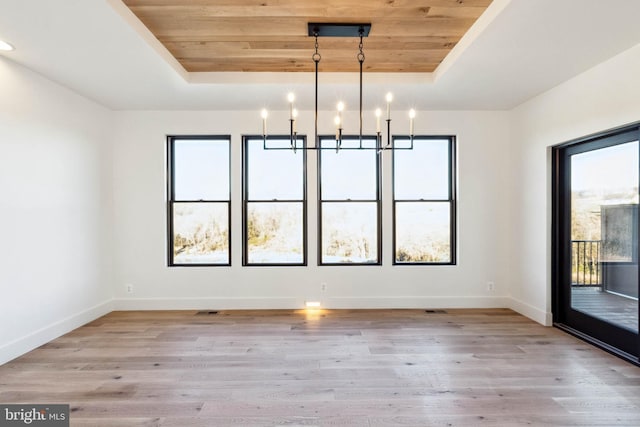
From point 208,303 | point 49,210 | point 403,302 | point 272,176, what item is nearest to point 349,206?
point 272,176

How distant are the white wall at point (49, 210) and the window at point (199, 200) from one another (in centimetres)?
81

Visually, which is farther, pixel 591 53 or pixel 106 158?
pixel 106 158

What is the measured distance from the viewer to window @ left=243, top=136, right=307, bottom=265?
4.66m

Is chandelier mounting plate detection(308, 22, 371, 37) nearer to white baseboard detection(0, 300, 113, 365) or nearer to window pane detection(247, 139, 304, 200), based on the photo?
window pane detection(247, 139, 304, 200)

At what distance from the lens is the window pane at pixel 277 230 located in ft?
15.3

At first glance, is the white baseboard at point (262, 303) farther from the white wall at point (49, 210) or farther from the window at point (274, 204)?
the window at point (274, 204)

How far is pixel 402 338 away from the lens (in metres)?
3.53

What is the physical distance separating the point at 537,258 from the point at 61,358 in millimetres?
5102

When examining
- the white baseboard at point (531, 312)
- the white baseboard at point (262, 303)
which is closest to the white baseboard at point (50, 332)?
the white baseboard at point (262, 303)

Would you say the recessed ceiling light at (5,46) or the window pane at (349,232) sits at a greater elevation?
the recessed ceiling light at (5,46)

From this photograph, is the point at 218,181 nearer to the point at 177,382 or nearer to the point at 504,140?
the point at 177,382

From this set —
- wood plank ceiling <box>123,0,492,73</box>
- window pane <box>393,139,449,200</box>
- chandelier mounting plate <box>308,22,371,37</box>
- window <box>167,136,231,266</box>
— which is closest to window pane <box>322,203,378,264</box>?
window pane <box>393,139,449,200</box>

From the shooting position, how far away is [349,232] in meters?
4.69

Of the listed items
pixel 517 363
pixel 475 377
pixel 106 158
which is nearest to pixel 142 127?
pixel 106 158
